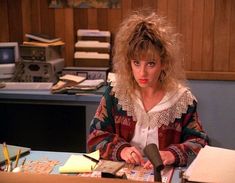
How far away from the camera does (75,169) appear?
140 cm

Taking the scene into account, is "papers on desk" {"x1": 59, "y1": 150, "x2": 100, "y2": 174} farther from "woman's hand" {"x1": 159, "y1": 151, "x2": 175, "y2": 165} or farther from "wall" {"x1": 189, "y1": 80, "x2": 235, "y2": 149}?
"wall" {"x1": 189, "y1": 80, "x2": 235, "y2": 149}

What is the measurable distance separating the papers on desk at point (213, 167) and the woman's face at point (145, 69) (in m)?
0.44

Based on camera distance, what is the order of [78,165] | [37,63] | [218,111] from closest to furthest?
[78,165] → [37,63] → [218,111]

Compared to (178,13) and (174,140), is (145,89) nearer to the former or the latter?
(174,140)

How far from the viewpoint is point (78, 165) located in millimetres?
1423

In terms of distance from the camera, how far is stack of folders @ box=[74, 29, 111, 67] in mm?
3236

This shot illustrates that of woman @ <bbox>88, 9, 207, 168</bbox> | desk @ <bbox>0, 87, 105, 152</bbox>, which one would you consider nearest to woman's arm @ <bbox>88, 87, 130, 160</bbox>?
woman @ <bbox>88, 9, 207, 168</bbox>

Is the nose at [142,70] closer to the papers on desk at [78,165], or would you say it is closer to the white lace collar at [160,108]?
the white lace collar at [160,108]

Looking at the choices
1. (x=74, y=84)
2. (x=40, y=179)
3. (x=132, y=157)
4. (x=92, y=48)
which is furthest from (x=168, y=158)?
(x=92, y=48)

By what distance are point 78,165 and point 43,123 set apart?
6.15ft

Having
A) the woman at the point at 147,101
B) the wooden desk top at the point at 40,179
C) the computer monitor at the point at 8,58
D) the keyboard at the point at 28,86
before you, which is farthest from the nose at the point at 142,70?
the computer monitor at the point at 8,58

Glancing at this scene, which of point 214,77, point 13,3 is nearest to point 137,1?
point 214,77

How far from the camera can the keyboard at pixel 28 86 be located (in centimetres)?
304

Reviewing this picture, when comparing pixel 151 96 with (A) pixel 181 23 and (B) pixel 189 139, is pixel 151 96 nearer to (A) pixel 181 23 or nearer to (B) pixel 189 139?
(B) pixel 189 139
